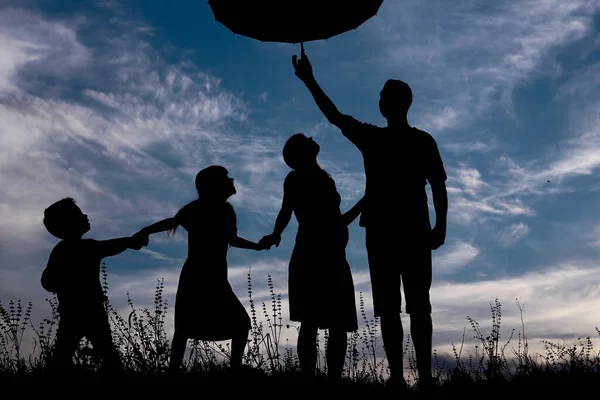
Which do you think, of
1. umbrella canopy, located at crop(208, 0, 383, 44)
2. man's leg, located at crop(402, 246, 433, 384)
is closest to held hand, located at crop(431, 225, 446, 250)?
man's leg, located at crop(402, 246, 433, 384)

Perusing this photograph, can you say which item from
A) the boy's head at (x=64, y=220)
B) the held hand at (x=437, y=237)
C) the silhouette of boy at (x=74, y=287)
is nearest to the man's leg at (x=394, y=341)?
the held hand at (x=437, y=237)

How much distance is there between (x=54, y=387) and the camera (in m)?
5.51

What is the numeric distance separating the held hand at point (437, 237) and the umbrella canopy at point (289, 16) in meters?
2.38

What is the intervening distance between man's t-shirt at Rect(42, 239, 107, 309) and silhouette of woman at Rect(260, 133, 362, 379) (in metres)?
1.86

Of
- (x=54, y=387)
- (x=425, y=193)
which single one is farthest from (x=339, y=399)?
(x=54, y=387)

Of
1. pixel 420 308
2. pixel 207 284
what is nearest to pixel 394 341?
pixel 420 308

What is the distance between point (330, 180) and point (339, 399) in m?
1.94

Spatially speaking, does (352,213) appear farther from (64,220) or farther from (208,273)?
(64,220)

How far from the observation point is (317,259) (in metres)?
5.78

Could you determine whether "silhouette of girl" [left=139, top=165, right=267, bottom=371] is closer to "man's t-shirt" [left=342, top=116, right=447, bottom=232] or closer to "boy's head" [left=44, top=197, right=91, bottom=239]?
"boy's head" [left=44, top=197, right=91, bottom=239]

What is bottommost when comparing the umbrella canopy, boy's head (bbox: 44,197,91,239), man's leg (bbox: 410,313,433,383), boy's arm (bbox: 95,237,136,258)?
man's leg (bbox: 410,313,433,383)

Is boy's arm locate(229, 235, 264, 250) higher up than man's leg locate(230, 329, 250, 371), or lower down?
higher up

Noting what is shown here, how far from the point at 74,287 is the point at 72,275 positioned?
117 millimetres

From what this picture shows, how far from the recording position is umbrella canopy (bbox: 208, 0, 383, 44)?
6.23m
